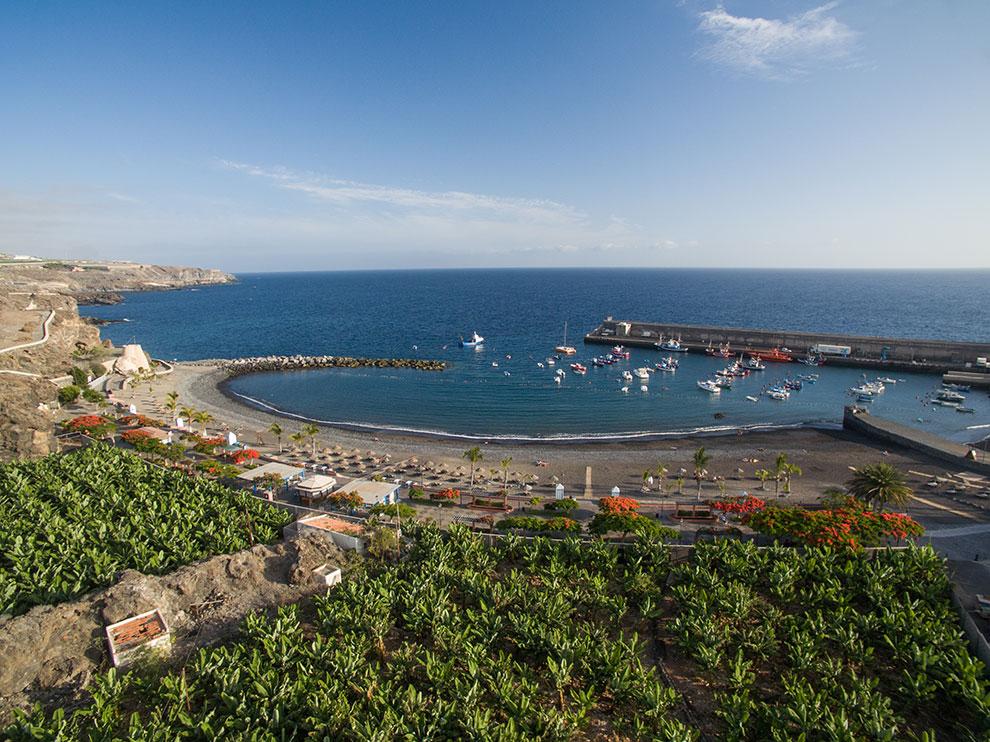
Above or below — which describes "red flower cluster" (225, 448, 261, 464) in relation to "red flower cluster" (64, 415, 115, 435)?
below

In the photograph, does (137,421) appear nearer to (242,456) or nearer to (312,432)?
(242,456)

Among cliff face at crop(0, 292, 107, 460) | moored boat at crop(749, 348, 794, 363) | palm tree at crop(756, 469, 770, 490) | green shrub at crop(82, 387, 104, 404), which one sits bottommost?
palm tree at crop(756, 469, 770, 490)

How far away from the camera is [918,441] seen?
45938mm

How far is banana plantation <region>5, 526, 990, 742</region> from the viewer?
43.6 feet

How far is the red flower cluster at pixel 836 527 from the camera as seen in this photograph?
23000 mm

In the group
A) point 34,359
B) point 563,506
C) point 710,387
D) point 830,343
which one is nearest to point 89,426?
point 34,359

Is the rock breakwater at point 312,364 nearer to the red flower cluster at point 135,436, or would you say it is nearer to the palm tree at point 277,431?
the palm tree at point 277,431

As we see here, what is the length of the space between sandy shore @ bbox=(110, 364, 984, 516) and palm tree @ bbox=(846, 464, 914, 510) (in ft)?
17.6

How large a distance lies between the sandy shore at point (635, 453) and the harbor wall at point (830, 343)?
44.8 m

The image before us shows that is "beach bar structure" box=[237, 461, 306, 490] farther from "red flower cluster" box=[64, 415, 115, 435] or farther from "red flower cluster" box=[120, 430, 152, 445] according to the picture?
"red flower cluster" box=[64, 415, 115, 435]

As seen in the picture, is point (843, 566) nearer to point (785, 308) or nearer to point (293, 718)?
point (293, 718)

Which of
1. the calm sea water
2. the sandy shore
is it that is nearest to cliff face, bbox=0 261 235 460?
the sandy shore

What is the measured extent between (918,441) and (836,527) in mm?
32271

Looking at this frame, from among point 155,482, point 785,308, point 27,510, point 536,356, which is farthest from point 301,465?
point 785,308
